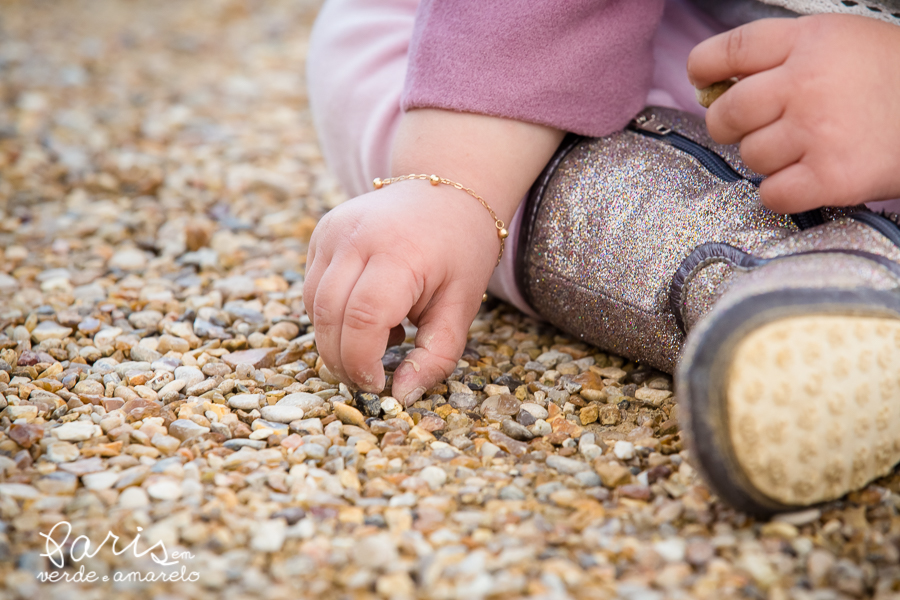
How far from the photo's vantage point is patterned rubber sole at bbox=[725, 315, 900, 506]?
0.57m

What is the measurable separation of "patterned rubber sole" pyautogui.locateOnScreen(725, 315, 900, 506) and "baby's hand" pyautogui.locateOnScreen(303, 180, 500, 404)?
0.32 metres

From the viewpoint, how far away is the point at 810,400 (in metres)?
0.58

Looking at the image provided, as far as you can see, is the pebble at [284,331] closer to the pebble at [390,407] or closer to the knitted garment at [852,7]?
the pebble at [390,407]

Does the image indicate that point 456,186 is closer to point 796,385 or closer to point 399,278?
point 399,278

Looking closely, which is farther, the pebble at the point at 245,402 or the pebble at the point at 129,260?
the pebble at the point at 129,260

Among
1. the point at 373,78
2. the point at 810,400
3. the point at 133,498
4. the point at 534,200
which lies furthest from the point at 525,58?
the point at 133,498

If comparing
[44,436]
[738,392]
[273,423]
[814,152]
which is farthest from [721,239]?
[44,436]

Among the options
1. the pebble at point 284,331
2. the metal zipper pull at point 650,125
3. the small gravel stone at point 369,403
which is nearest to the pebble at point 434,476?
the small gravel stone at point 369,403

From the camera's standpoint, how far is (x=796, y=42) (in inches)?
27.0

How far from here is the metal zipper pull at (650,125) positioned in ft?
3.00

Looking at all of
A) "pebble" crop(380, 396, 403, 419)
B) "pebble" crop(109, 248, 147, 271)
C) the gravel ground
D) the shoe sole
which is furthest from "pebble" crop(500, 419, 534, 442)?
"pebble" crop(109, 248, 147, 271)

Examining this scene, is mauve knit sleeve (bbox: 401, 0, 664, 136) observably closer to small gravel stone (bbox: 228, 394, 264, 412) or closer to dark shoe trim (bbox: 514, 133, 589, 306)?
dark shoe trim (bbox: 514, 133, 589, 306)

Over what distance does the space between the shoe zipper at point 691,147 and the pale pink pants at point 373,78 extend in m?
0.07

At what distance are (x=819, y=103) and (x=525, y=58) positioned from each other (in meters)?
0.32
